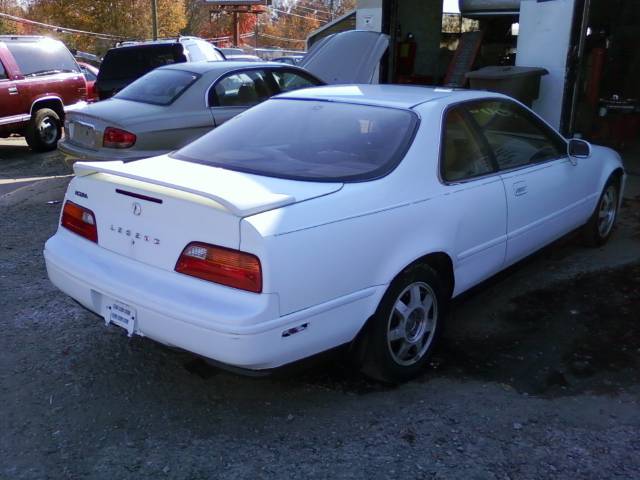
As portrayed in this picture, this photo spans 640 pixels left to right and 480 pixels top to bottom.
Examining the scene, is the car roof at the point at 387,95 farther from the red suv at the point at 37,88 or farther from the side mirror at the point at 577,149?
the red suv at the point at 37,88

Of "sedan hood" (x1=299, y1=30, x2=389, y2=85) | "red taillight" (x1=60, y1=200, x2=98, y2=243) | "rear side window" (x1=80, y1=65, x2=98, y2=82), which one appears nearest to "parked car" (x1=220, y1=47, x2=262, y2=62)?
"sedan hood" (x1=299, y1=30, x2=389, y2=85)

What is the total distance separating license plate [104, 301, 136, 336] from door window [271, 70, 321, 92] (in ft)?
17.2

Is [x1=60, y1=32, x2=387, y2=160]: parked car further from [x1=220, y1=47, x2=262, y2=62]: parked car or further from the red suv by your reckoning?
the red suv

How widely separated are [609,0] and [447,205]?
10773 mm

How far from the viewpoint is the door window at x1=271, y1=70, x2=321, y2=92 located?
7.84 metres

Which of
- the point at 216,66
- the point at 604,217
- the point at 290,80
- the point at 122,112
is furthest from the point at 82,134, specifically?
the point at 604,217

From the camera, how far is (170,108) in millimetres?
6953

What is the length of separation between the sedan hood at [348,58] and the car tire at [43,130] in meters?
4.77

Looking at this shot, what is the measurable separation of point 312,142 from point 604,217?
10.8ft

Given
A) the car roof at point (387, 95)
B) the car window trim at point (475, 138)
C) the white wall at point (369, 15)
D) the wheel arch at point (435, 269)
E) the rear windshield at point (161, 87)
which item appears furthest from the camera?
the white wall at point (369, 15)

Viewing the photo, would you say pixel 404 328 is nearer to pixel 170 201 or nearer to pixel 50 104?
pixel 170 201

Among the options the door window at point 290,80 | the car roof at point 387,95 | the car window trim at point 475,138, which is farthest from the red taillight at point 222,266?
the door window at point 290,80

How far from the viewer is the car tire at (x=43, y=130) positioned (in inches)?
431

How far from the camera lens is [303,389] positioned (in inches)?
133
